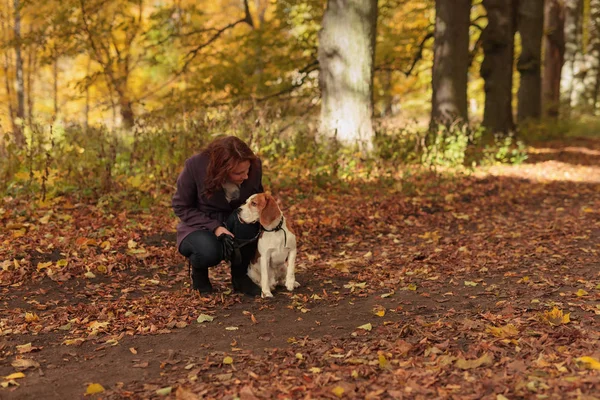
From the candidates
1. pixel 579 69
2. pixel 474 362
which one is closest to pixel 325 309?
pixel 474 362

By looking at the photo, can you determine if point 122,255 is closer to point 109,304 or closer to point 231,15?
point 109,304

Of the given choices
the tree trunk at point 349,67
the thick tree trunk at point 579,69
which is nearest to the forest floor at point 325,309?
the tree trunk at point 349,67

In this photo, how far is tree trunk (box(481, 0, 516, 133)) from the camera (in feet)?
50.8

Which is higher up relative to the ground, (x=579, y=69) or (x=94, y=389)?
(x=579, y=69)

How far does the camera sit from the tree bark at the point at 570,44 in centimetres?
2212

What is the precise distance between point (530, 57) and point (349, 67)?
1002 cm

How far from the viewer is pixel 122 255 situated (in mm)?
6578

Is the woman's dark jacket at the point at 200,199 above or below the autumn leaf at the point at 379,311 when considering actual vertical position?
above

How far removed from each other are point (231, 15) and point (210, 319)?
24.3 meters

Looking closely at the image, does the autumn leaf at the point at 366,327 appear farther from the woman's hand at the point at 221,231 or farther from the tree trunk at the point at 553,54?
the tree trunk at the point at 553,54

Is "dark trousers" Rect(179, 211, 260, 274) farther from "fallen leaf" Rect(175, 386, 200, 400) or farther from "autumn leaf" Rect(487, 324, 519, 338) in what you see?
"autumn leaf" Rect(487, 324, 519, 338)

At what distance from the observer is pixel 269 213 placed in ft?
16.8

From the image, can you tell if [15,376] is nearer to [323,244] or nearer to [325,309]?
[325,309]

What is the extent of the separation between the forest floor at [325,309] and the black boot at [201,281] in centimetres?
14
